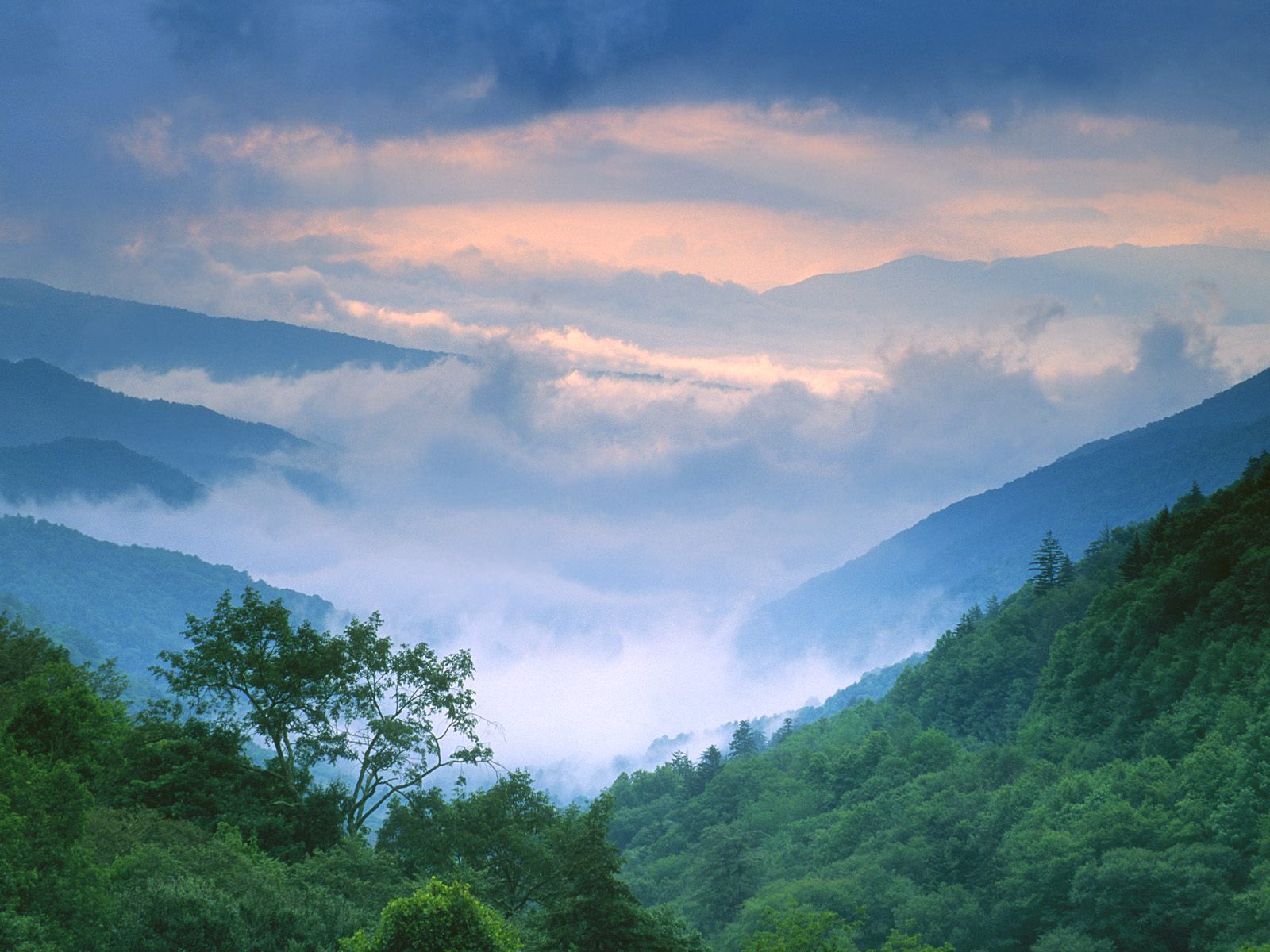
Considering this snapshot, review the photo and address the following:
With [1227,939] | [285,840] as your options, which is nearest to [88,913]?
[285,840]

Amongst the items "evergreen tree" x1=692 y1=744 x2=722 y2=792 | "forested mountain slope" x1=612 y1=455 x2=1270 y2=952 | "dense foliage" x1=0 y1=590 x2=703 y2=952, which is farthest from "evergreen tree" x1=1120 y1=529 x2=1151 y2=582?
"dense foliage" x1=0 y1=590 x2=703 y2=952

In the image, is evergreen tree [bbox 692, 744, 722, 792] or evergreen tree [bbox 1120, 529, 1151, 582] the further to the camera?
evergreen tree [bbox 692, 744, 722, 792]

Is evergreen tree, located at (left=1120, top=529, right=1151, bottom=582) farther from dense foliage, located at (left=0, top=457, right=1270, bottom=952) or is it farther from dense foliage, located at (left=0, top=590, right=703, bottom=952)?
dense foliage, located at (left=0, top=590, right=703, bottom=952)

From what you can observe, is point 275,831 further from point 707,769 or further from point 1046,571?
point 1046,571

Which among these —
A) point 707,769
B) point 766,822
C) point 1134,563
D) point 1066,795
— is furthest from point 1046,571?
point 1066,795

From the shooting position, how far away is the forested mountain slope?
52.2 metres

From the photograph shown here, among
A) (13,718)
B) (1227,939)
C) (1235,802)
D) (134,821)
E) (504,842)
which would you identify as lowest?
(1227,939)

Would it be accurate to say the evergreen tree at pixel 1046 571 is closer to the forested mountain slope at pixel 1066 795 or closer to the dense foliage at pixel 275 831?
the forested mountain slope at pixel 1066 795

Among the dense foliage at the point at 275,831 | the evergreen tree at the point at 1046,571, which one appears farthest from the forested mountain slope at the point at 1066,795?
the dense foliage at the point at 275,831

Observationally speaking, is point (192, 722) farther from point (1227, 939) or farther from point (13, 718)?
point (1227, 939)

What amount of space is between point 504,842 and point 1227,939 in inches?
1141

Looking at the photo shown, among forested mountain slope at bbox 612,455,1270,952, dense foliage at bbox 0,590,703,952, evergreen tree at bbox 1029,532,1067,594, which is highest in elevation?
evergreen tree at bbox 1029,532,1067,594

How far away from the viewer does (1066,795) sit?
67.9 meters

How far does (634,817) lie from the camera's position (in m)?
139
